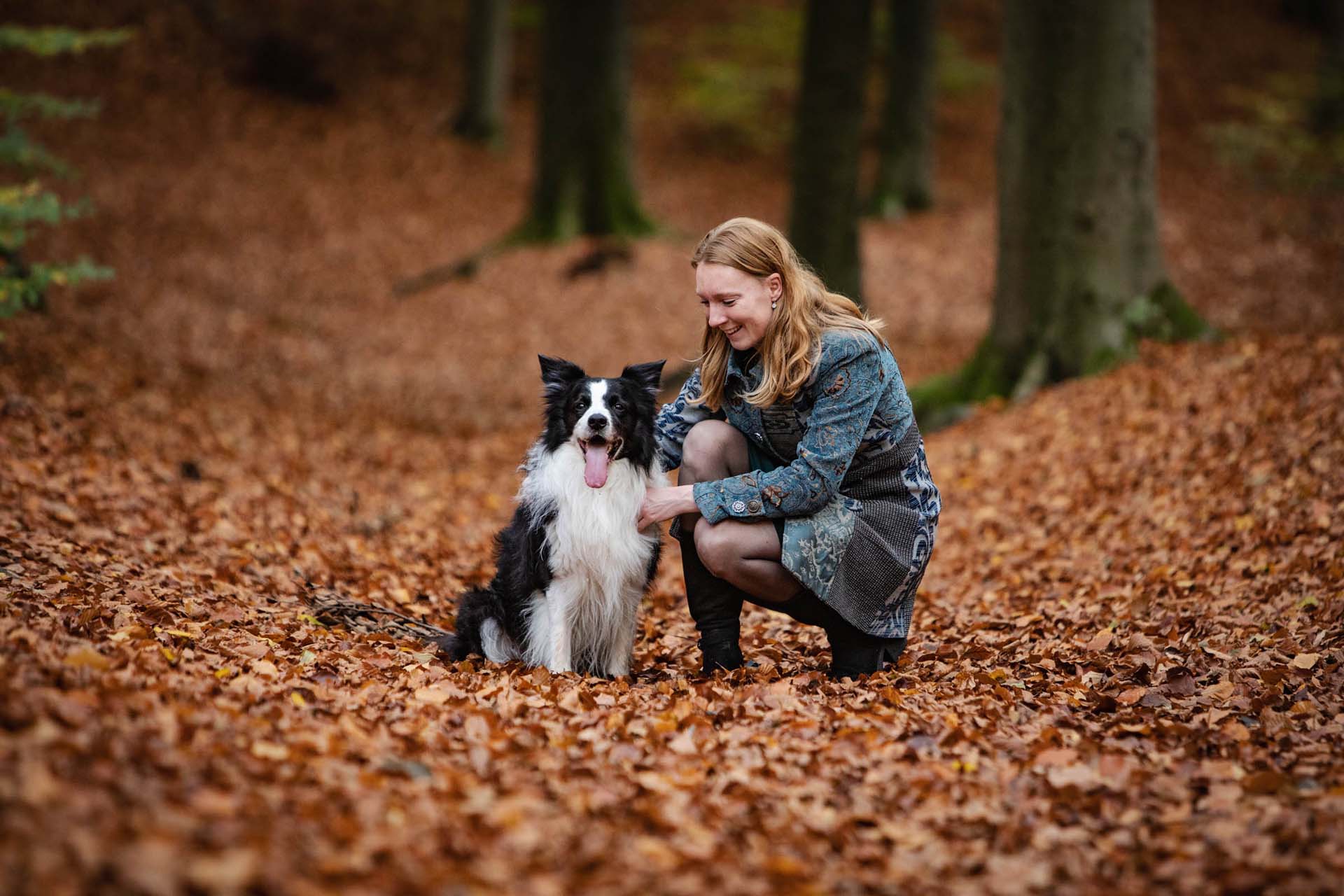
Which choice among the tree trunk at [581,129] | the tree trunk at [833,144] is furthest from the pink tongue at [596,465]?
the tree trunk at [581,129]

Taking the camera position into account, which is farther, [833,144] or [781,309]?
[833,144]

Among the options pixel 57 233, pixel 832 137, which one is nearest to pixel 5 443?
pixel 832 137

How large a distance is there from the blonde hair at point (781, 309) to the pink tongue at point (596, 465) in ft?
1.94

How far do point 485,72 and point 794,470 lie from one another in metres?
18.6

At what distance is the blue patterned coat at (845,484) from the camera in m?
4.02

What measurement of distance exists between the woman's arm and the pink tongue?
15.7 inches

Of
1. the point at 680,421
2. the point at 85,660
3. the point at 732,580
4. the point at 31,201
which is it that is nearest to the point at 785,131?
the point at 31,201

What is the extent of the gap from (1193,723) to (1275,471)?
269cm

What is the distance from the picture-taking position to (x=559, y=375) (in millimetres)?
4164

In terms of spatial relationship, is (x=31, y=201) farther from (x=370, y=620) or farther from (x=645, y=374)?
(x=645, y=374)

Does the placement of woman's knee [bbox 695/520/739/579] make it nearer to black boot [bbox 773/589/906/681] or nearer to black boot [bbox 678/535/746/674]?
black boot [bbox 678/535/746/674]

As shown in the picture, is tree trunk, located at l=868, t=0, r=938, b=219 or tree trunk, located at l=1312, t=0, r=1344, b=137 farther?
tree trunk, located at l=868, t=0, r=938, b=219

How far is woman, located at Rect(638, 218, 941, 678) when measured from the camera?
4.02m

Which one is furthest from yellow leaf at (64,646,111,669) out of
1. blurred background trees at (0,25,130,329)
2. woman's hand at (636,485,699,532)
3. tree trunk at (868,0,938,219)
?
tree trunk at (868,0,938,219)
